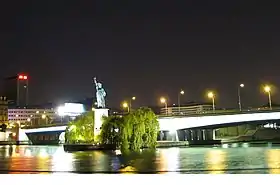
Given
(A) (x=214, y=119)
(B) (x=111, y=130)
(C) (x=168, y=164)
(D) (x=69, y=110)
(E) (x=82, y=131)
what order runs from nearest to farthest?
(C) (x=168, y=164), (B) (x=111, y=130), (E) (x=82, y=131), (A) (x=214, y=119), (D) (x=69, y=110)

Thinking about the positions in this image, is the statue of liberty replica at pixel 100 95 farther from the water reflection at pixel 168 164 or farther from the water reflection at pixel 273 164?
the water reflection at pixel 273 164

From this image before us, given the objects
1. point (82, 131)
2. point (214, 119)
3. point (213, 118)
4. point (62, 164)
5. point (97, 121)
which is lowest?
point (62, 164)

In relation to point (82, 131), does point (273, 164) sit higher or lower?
lower

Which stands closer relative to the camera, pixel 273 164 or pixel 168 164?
pixel 273 164

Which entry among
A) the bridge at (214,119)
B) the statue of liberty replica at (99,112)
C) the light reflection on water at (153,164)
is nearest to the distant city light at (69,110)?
the bridge at (214,119)

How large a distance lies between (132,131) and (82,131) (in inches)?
583

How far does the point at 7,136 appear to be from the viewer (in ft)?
491

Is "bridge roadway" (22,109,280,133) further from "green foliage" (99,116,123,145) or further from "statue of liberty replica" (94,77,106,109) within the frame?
"green foliage" (99,116,123,145)

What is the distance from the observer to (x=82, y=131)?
7006 cm

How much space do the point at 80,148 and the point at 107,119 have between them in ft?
20.3

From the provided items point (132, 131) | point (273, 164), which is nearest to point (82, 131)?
point (132, 131)

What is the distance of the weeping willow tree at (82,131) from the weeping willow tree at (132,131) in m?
6.53

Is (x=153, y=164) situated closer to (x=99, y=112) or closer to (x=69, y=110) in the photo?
(x=99, y=112)
